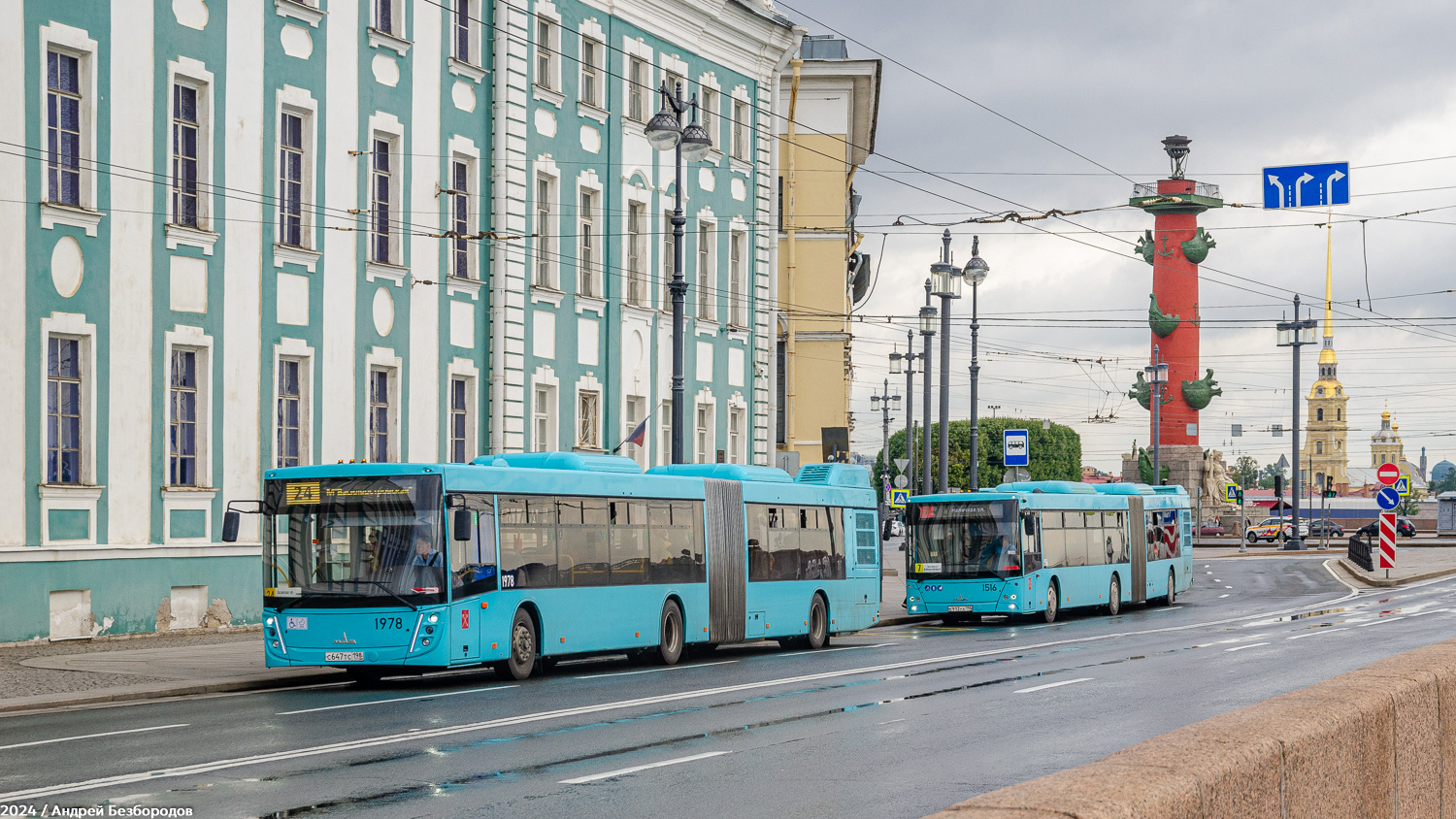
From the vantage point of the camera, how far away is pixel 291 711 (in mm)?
15797

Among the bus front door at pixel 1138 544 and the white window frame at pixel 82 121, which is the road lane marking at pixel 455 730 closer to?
the white window frame at pixel 82 121

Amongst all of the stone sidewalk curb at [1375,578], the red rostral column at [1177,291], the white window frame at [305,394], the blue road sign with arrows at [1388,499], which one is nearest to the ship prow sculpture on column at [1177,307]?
the red rostral column at [1177,291]

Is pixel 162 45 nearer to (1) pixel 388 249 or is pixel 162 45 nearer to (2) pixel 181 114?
(2) pixel 181 114

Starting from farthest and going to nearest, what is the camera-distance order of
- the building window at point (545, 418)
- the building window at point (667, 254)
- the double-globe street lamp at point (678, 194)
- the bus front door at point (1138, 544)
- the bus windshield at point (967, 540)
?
the bus front door at point (1138, 544)
the building window at point (667, 254)
the building window at point (545, 418)
the bus windshield at point (967, 540)
the double-globe street lamp at point (678, 194)

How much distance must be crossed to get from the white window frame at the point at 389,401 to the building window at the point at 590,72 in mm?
8604

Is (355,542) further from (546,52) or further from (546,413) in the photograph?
(546,52)

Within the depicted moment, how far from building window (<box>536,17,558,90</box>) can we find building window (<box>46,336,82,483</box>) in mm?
13609

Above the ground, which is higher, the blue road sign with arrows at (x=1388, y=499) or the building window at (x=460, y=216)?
the building window at (x=460, y=216)

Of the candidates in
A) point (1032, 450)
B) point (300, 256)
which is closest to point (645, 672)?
point (300, 256)

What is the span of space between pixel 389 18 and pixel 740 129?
1419 centimetres

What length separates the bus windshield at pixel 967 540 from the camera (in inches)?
1326

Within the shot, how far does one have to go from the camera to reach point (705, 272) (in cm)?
4256

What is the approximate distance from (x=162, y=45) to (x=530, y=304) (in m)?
10.8

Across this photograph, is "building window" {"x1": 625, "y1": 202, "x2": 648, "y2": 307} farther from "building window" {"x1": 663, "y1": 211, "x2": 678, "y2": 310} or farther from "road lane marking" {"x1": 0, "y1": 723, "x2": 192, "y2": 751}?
"road lane marking" {"x1": 0, "y1": 723, "x2": 192, "y2": 751}
